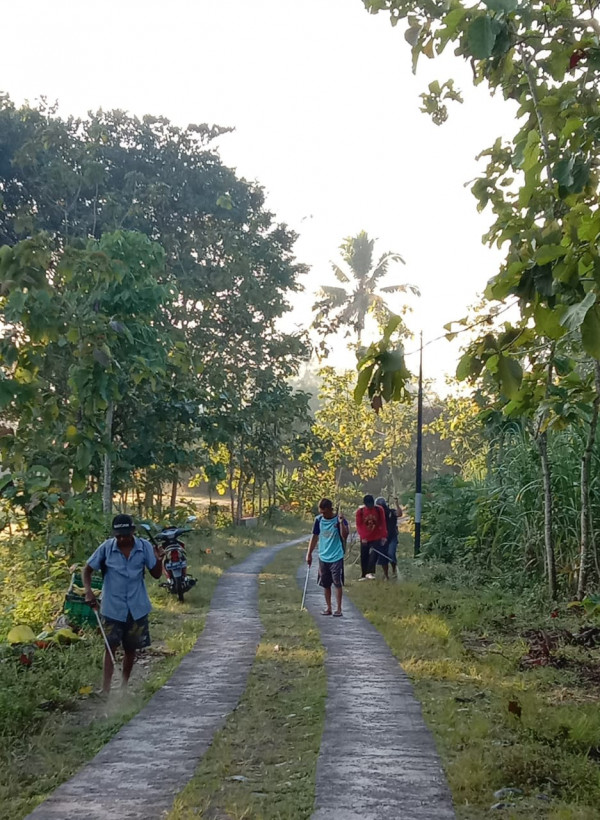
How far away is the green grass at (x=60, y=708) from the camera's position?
529 cm

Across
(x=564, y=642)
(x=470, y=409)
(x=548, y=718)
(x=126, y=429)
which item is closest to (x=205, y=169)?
(x=126, y=429)

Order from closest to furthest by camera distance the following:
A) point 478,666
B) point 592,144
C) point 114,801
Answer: point 114,801
point 592,144
point 478,666

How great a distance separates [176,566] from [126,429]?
255 inches

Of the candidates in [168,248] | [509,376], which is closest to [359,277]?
[168,248]

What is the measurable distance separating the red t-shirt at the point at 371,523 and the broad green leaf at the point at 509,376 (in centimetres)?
1028

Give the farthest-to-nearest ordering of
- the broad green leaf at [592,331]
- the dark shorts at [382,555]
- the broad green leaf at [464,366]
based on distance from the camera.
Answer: the dark shorts at [382,555], the broad green leaf at [464,366], the broad green leaf at [592,331]

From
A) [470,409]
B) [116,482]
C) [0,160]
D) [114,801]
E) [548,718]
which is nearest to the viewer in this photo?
[114,801]

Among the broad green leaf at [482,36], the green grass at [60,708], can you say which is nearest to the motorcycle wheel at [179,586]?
the green grass at [60,708]

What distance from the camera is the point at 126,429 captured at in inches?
734

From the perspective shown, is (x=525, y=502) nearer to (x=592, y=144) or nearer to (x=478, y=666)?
(x=478, y=666)

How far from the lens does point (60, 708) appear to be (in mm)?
6875

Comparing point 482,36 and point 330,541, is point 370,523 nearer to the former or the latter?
point 330,541

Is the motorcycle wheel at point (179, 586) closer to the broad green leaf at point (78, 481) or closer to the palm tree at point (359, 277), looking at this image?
the broad green leaf at point (78, 481)

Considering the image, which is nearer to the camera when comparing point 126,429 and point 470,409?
point 126,429
